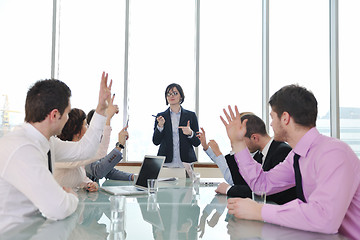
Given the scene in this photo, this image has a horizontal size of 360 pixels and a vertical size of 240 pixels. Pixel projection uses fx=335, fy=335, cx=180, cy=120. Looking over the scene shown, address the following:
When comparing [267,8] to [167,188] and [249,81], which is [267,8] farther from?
[167,188]

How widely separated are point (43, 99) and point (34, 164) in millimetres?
350

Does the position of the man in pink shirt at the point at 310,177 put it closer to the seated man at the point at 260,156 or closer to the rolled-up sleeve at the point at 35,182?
the seated man at the point at 260,156

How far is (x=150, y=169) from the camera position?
2.41 m

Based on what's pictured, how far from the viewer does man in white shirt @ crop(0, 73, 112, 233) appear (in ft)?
4.37

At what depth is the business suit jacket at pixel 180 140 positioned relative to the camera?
398 cm

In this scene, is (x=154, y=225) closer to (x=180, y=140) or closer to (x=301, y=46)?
(x=180, y=140)

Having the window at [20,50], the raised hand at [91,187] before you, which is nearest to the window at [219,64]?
the window at [20,50]

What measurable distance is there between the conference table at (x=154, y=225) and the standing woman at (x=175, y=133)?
6.92 ft

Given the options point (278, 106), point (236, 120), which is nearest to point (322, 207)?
point (278, 106)

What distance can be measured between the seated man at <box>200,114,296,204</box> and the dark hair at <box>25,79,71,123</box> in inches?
47.0

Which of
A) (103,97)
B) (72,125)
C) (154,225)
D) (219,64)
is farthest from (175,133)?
(154,225)

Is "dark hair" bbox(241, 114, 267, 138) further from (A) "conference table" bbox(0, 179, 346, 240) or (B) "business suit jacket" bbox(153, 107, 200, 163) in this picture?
(B) "business suit jacket" bbox(153, 107, 200, 163)

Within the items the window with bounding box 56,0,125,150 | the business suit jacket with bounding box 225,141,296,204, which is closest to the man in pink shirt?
the business suit jacket with bounding box 225,141,296,204

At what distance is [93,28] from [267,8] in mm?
2931
